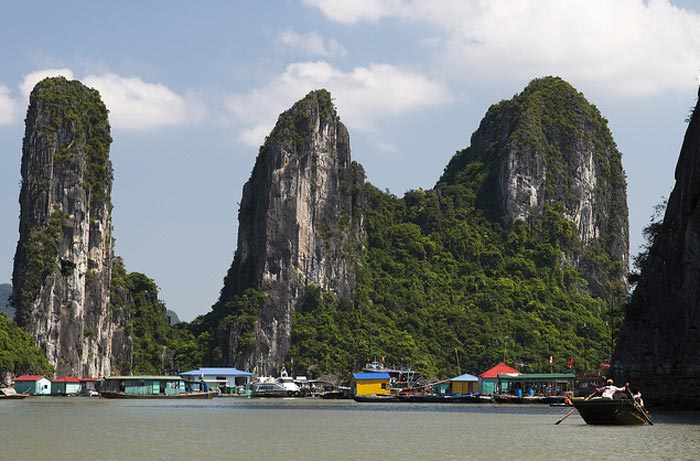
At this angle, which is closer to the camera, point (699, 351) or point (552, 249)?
point (699, 351)

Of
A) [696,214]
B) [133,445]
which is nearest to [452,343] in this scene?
[696,214]

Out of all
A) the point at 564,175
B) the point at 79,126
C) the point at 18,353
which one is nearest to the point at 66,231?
the point at 79,126

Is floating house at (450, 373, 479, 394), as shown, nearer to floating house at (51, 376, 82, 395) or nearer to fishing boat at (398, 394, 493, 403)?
fishing boat at (398, 394, 493, 403)

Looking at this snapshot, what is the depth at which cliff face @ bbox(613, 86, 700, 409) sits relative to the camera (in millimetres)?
51375

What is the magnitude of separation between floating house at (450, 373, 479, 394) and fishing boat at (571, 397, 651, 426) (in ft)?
204

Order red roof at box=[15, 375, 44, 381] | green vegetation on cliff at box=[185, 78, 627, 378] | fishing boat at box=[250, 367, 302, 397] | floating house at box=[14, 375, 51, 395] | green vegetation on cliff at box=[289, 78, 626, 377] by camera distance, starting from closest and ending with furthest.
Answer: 1. fishing boat at box=[250, 367, 302, 397]
2. floating house at box=[14, 375, 51, 395]
3. red roof at box=[15, 375, 44, 381]
4. green vegetation on cliff at box=[185, 78, 627, 378]
5. green vegetation on cliff at box=[289, 78, 626, 377]

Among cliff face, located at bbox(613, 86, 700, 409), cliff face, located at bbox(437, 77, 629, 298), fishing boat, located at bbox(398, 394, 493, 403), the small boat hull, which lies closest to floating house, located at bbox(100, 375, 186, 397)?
the small boat hull

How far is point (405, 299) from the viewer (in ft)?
503

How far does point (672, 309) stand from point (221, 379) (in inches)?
3064

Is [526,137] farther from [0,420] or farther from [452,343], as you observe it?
[0,420]

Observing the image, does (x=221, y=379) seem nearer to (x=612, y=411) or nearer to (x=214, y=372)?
(x=214, y=372)

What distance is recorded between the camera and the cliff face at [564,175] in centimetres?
15500

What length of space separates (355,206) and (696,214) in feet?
346

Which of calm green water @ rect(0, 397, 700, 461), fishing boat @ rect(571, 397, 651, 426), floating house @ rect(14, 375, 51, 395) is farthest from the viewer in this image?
floating house @ rect(14, 375, 51, 395)
